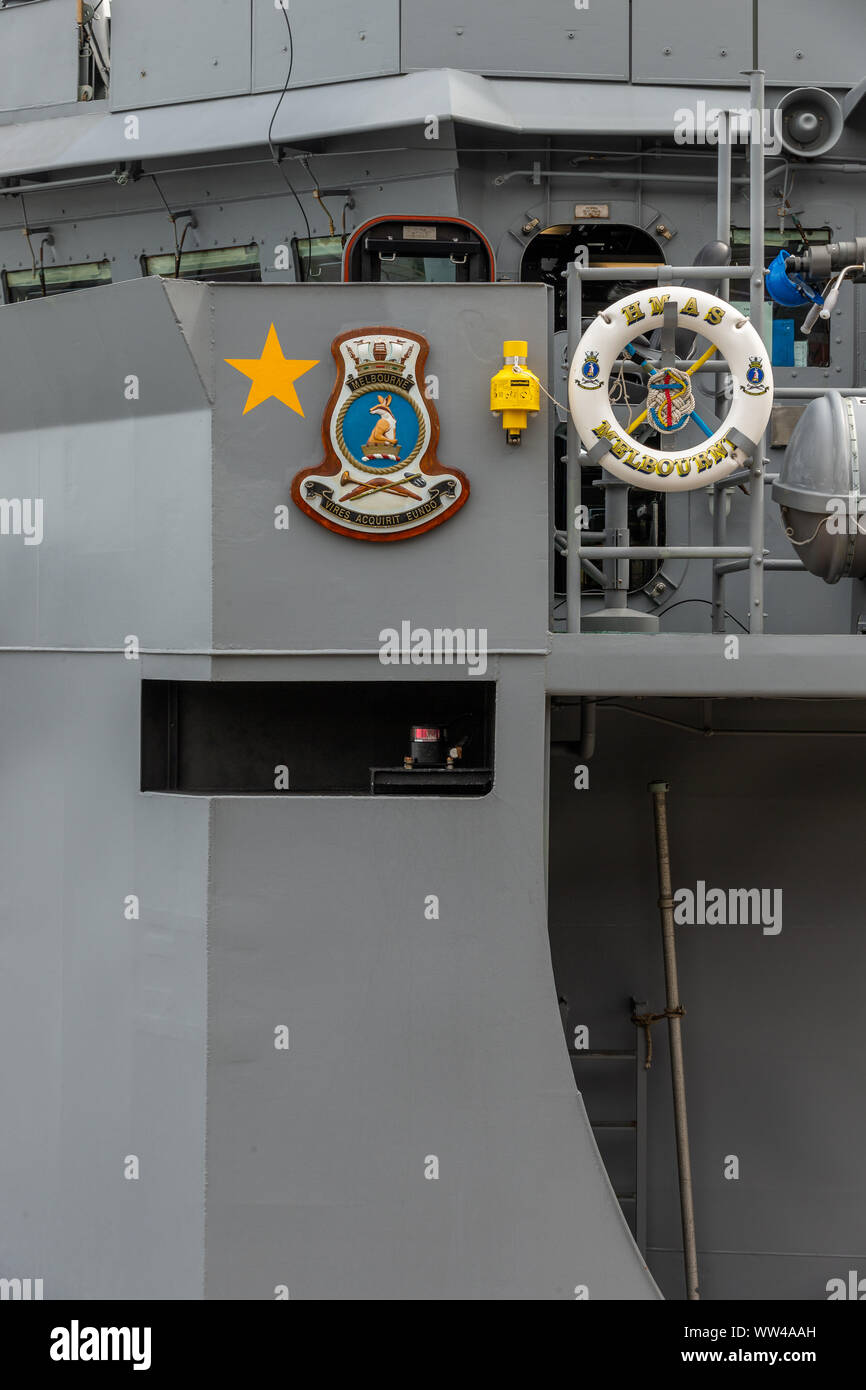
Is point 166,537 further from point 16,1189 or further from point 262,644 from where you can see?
point 16,1189

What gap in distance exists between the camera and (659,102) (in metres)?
6.35

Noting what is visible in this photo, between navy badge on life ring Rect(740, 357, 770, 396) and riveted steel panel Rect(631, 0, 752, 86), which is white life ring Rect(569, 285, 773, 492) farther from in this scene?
riveted steel panel Rect(631, 0, 752, 86)

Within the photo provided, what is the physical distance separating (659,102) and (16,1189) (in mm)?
5503

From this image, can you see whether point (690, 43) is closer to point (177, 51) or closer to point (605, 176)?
point (605, 176)

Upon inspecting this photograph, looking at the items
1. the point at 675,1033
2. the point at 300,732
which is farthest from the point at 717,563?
the point at 675,1033

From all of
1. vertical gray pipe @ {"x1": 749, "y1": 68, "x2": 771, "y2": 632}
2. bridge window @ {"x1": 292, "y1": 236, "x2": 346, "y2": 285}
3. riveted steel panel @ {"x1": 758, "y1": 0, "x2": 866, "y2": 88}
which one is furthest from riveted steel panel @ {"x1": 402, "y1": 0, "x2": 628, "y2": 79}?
vertical gray pipe @ {"x1": 749, "y1": 68, "x2": 771, "y2": 632}

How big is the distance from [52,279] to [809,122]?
3.94 m

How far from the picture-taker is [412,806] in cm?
451

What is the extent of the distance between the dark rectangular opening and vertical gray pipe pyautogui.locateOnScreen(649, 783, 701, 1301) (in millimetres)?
798

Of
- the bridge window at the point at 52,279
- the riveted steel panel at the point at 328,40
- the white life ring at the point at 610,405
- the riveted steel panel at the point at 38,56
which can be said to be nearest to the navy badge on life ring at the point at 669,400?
the white life ring at the point at 610,405

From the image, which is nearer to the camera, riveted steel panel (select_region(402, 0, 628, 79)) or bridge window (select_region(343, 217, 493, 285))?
bridge window (select_region(343, 217, 493, 285))

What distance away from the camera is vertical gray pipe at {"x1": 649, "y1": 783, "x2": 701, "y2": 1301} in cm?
528

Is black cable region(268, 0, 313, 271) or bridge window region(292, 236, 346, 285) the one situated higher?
black cable region(268, 0, 313, 271)
